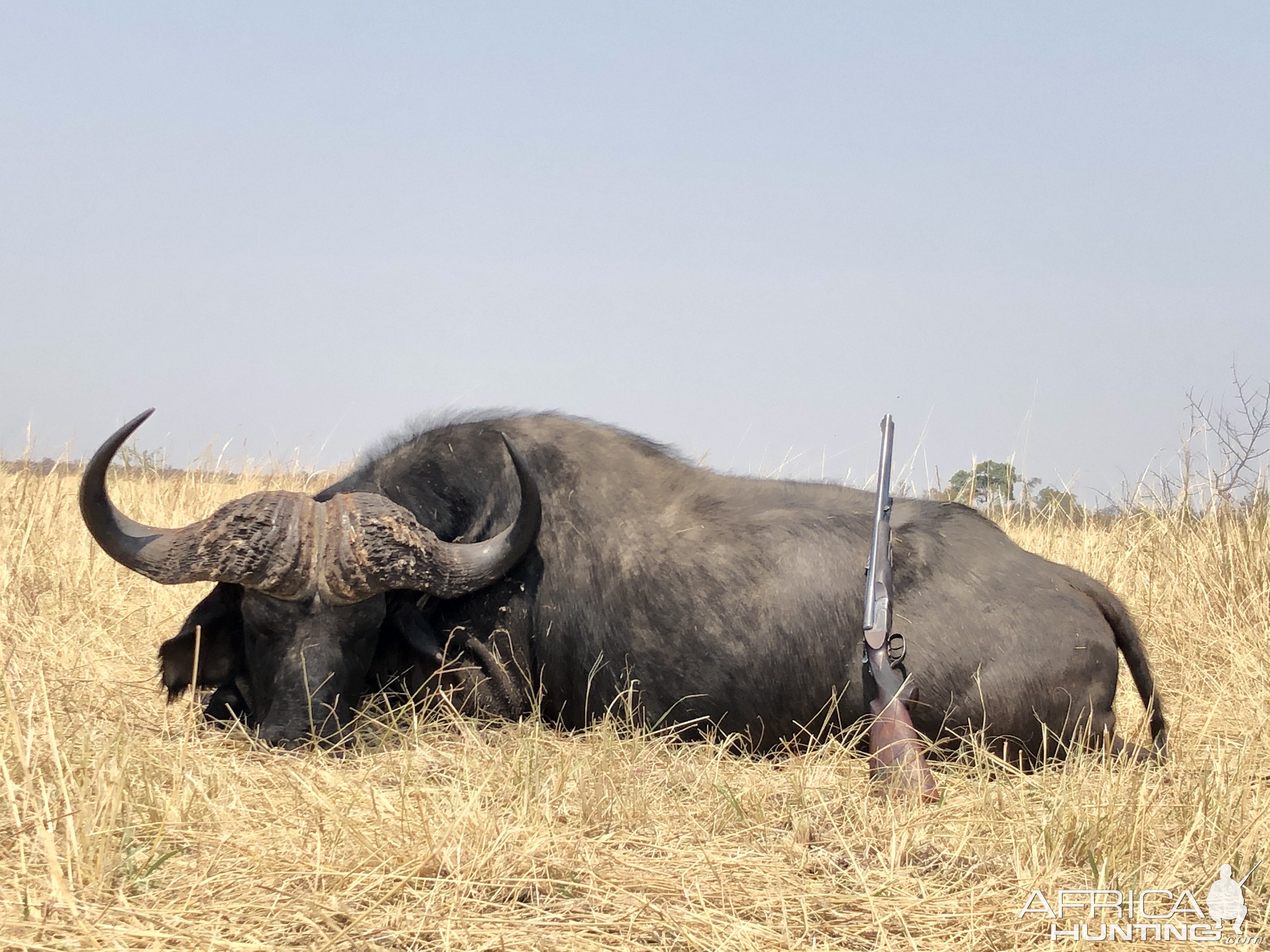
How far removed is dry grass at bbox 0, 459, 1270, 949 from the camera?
2.55 m

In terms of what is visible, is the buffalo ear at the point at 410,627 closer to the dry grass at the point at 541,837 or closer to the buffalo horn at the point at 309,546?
the buffalo horn at the point at 309,546

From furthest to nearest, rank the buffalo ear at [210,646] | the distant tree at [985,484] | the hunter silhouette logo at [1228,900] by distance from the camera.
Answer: the distant tree at [985,484], the buffalo ear at [210,646], the hunter silhouette logo at [1228,900]

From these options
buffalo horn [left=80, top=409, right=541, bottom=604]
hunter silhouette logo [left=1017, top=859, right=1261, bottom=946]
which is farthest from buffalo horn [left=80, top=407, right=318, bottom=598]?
hunter silhouette logo [left=1017, top=859, right=1261, bottom=946]

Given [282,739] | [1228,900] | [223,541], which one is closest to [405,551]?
[223,541]

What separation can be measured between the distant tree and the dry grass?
4.13 m

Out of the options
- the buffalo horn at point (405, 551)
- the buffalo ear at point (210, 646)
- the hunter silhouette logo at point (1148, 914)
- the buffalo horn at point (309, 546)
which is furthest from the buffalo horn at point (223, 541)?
the hunter silhouette logo at point (1148, 914)

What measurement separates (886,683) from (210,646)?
289 cm

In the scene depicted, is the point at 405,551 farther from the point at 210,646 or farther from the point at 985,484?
the point at 985,484

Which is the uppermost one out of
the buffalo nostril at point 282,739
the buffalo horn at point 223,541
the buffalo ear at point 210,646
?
the buffalo horn at point 223,541

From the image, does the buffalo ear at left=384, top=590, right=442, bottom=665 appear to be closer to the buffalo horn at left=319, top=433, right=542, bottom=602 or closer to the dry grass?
the buffalo horn at left=319, top=433, right=542, bottom=602

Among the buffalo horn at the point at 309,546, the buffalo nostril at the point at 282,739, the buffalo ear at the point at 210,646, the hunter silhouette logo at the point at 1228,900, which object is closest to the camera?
the hunter silhouette logo at the point at 1228,900

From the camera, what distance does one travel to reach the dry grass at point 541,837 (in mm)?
2551

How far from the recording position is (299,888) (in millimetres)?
2701

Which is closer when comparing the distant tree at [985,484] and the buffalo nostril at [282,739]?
the buffalo nostril at [282,739]
